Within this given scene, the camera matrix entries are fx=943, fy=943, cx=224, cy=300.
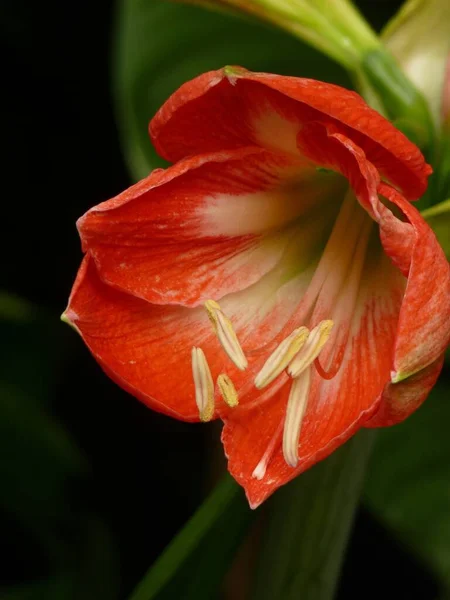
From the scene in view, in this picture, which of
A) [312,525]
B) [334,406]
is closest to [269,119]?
[334,406]

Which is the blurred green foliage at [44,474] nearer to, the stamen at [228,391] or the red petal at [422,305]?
the stamen at [228,391]

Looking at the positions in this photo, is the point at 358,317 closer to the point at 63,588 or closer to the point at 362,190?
the point at 362,190

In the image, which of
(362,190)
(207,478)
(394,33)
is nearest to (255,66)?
(394,33)

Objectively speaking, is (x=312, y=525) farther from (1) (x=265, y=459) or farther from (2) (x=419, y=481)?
(2) (x=419, y=481)

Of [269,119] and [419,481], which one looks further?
[419,481]

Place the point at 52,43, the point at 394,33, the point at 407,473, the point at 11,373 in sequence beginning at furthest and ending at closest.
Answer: the point at 52,43, the point at 11,373, the point at 407,473, the point at 394,33

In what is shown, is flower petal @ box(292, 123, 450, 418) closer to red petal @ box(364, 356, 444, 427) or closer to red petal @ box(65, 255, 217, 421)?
red petal @ box(364, 356, 444, 427)

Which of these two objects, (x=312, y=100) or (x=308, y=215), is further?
(x=308, y=215)

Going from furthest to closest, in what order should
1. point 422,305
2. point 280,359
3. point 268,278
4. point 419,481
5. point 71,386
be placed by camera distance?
1. point 71,386
2. point 419,481
3. point 268,278
4. point 280,359
5. point 422,305
